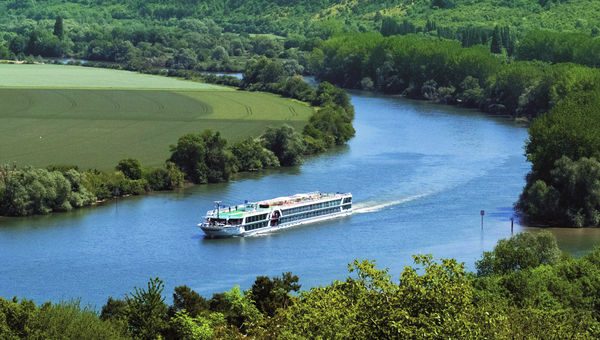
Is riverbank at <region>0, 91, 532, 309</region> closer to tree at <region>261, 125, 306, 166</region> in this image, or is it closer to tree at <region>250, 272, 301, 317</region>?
tree at <region>261, 125, 306, 166</region>

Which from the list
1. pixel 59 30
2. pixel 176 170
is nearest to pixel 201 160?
pixel 176 170

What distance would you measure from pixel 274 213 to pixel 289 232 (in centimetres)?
135

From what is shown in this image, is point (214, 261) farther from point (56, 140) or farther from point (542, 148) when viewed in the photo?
point (56, 140)

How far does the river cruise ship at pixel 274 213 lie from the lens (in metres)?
56.8

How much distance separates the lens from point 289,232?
58.5 meters

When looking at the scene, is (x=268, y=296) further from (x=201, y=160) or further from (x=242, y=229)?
(x=201, y=160)

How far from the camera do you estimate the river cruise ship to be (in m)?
56.8

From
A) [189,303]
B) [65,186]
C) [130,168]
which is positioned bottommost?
[189,303]

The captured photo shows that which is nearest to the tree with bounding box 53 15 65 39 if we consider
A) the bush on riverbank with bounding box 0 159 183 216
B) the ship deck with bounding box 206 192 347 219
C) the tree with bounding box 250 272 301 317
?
the bush on riverbank with bounding box 0 159 183 216

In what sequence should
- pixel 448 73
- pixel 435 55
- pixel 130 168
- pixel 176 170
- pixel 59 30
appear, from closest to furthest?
pixel 130 168, pixel 176 170, pixel 448 73, pixel 435 55, pixel 59 30

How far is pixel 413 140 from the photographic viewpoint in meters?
86.5

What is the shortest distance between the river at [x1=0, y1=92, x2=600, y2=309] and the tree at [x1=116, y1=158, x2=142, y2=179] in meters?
2.15

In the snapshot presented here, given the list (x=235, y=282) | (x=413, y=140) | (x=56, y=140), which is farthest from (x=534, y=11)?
(x=235, y=282)

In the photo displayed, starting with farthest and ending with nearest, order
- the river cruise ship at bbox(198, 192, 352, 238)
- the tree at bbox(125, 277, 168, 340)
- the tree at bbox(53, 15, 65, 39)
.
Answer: the tree at bbox(53, 15, 65, 39)
the river cruise ship at bbox(198, 192, 352, 238)
the tree at bbox(125, 277, 168, 340)
